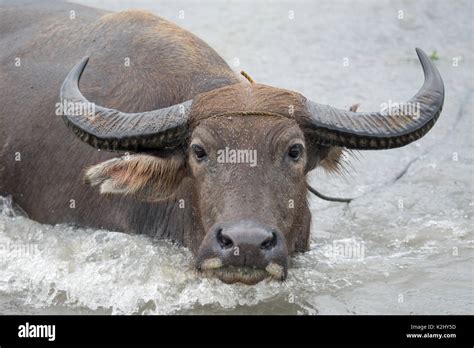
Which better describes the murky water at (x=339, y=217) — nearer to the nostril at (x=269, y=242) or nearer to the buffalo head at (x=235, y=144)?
→ the buffalo head at (x=235, y=144)

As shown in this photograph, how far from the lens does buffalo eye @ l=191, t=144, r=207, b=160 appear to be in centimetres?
820

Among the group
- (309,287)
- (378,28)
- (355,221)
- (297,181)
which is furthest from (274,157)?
(378,28)

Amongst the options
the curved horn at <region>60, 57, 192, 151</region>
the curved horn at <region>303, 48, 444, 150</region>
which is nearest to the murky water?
the curved horn at <region>60, 57, 192, 151</region>

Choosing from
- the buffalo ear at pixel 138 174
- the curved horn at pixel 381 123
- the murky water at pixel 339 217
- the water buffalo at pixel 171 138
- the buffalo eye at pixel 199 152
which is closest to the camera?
the water buffalo at pixel 171 138

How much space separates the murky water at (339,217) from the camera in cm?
880

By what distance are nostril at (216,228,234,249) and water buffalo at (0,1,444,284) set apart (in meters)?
0.01

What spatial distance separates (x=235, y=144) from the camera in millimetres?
7992

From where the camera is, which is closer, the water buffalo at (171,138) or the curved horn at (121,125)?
the water buffalo at (171,138)

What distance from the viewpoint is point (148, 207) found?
9273mm

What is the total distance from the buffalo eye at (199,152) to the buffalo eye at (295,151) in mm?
678

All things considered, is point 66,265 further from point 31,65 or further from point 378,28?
point 378,28

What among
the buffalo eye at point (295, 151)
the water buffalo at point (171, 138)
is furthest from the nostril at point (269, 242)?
the buffalo eye at point (295, 151)

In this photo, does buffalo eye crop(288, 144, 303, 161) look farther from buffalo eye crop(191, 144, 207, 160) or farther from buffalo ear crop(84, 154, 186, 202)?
buffalo ear crop(84, 154, 186, 202)

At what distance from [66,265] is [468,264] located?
385cm
